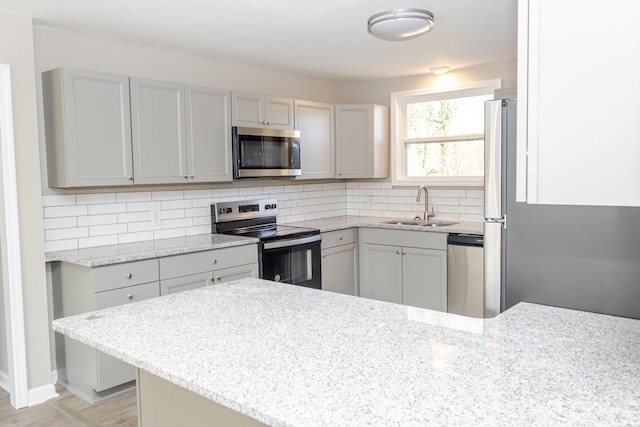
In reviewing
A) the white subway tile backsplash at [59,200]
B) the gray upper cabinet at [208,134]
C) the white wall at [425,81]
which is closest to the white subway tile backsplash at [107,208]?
the white subway tile backsplash at [59,200]

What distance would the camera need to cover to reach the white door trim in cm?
297

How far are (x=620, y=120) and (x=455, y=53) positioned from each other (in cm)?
358

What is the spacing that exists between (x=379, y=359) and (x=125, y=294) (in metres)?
2.27

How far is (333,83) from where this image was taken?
5.47 m

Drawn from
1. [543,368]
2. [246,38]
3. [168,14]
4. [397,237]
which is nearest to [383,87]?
[397,237]

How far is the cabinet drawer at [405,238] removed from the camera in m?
4.28

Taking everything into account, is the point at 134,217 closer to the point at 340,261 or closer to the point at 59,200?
the point at 59,200

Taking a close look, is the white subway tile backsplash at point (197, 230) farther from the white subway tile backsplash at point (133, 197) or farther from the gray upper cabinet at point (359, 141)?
the gray upper cabinet at point (359, 141)

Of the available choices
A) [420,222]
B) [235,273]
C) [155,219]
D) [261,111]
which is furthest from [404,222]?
[155,219]

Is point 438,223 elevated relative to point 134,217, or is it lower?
lower

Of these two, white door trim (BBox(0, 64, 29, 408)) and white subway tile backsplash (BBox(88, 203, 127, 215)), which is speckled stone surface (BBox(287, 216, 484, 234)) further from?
white door trim (BBox(0, 64, 29, 408))

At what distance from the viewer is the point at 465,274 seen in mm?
4129

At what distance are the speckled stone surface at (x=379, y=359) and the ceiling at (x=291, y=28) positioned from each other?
5.93 feet

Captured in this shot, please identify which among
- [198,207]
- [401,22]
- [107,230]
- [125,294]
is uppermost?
[401,22]
